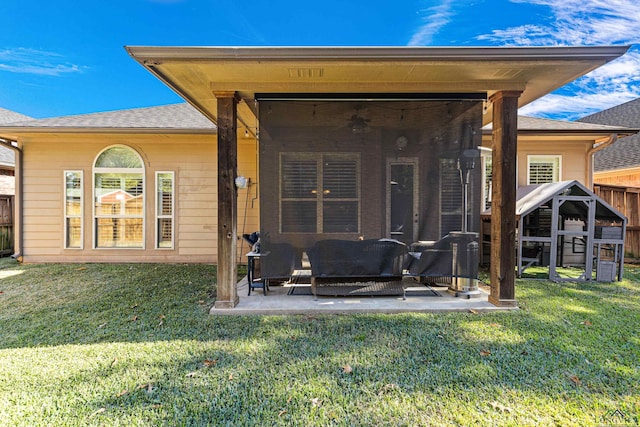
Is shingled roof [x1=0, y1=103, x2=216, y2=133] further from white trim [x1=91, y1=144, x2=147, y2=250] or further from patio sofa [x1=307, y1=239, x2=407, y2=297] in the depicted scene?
patio sofa [x1=307, y1=239, x2=407, y2=297]

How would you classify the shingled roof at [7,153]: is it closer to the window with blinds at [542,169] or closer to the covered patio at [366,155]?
the covered patio at [366,155]

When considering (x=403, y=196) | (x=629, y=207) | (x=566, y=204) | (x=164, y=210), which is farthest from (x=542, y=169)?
(x=164, y=210)

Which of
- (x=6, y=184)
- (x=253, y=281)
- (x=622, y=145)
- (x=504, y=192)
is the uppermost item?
(x=622, y=145)

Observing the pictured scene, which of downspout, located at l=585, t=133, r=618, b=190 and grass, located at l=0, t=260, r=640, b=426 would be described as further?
downspout, located at l=585, t=133, r=618, b=190

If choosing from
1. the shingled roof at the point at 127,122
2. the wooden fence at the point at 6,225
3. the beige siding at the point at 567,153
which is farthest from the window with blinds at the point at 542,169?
the wooden fence at the point at 6,225

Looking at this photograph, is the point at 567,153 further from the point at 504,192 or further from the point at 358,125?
the point at 358,125

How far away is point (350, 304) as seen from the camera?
4.13 meters

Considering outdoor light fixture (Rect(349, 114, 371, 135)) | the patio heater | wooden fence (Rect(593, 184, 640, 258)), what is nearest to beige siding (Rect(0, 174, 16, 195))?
outdoor light fixture (Rect(349, 114, 371, 135))

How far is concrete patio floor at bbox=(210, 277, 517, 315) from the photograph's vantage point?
154 inches

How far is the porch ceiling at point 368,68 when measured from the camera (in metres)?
3.17

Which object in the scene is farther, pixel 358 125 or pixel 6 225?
pixel 6 225

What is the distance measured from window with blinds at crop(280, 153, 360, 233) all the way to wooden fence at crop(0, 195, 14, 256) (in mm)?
8721

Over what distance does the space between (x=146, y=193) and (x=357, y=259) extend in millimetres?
5445

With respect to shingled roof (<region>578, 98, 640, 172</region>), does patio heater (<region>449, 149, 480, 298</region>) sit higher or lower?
lower
